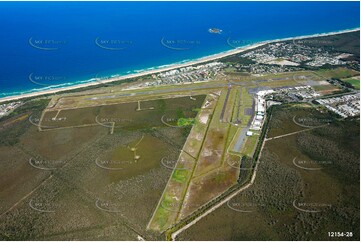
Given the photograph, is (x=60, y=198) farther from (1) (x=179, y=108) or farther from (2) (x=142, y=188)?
(1) (x=179, y=108)

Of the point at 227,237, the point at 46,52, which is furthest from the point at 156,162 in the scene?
the point at 46,52

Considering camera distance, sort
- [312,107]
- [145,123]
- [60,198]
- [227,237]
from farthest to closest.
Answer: [312,107] < [145,123] < [60,198] < [227,237]

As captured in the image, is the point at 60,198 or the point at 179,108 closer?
the point at 60,198

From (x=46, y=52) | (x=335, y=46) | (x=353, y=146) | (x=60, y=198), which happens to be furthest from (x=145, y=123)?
(x=335, y=46)

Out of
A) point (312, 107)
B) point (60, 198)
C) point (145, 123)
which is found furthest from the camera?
point (312, 107)

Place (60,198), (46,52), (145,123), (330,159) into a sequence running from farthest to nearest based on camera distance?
(46,52)
(145,123)
(330,159)
(60,198)

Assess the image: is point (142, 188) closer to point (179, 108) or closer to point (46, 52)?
point (179, 108)

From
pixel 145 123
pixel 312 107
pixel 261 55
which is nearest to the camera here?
pixel 145 123

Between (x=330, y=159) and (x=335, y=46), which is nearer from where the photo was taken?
(x=330, y=159)

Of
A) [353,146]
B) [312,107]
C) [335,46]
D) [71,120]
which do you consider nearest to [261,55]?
[335,46]
